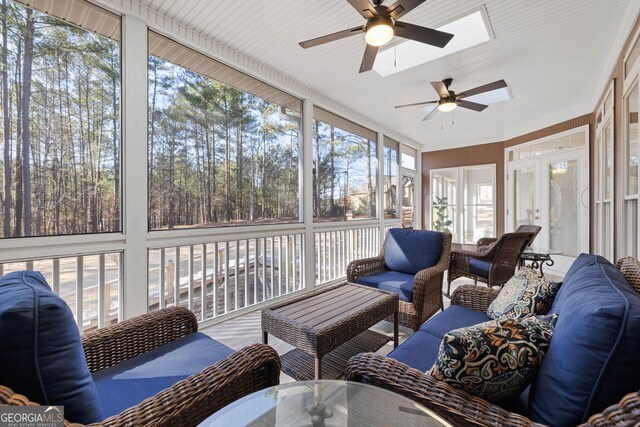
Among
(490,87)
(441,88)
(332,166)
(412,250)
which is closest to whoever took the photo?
(412,250)

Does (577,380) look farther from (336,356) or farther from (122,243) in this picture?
(122,243)

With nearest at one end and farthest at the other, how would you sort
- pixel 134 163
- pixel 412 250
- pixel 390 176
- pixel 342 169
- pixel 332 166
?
1. pixel 134 163
2. pixel 412 250
3. pixel 332 166
4. pixel 342 169
5. pixel 390 176

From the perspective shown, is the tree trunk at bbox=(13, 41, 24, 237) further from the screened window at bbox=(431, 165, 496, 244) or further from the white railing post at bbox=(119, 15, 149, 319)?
the screened window at bbox=(431, 165, 496, 244)

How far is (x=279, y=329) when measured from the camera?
1786 mm

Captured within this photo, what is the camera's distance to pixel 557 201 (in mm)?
5137

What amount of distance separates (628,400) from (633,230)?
279cm

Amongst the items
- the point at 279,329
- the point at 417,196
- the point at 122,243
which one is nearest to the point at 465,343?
the point at 279,329

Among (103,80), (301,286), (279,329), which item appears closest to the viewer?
(279,329)

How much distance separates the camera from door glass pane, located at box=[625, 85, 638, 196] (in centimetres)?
240

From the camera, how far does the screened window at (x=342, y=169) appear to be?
13.7 ft

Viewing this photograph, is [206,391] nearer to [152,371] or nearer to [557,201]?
[152,371]

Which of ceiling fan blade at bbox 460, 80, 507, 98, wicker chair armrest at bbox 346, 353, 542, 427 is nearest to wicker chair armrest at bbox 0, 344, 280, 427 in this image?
wicker chair armrest at bbox 346, 353, 542, 427

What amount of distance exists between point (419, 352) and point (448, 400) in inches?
21.1

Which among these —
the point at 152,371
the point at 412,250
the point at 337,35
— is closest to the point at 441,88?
the point at 337,35
